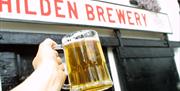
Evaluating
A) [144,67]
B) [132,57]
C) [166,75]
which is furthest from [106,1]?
[166,75]

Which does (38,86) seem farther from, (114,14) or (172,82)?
(172,82)

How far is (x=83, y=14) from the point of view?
6.24ft

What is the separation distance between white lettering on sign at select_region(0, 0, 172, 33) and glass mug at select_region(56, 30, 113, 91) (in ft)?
2.25

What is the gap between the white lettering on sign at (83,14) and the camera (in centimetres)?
155

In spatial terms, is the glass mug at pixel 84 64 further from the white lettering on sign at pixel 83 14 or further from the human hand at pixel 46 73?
the white lettering on sign at pixel 83 14

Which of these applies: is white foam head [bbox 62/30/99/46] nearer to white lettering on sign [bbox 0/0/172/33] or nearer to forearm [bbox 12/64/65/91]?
forearm [bbox 12/64/65/91]

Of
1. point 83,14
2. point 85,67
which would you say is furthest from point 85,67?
point 83,14

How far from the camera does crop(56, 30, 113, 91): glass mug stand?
0.87 meters

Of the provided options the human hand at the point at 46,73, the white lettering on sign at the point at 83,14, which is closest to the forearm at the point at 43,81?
the human hand at the point at 46,73

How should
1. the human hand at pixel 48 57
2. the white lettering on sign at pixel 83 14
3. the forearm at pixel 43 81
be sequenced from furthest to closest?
the white lettering on sign at pixel 83 14, the human hand at pixel 48 57, the forearm at pixel 43 81

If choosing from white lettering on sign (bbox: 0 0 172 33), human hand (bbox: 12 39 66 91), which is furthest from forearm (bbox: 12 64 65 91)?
white lettering on sign (bbox: 0 0 172 33)

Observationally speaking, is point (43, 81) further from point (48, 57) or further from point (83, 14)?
point (83, 14)

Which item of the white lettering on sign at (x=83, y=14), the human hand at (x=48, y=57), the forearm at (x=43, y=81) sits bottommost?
the forearm at (x=43, y=81)

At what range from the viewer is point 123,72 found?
2.12 m
